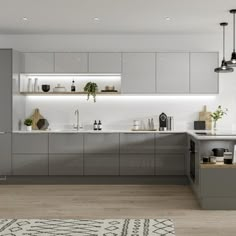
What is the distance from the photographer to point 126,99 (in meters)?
8.48

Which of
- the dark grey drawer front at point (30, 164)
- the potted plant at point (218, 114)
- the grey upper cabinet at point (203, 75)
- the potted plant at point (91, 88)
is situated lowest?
the dark grey drawer front at point (30, 164)

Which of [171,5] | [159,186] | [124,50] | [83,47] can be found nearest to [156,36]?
[124,50]

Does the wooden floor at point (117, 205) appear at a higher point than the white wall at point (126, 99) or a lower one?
lower

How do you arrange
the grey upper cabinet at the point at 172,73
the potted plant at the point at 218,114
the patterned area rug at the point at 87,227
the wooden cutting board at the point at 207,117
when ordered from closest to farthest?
the patterned area rug at the point at 87,227
the potted plant at the point at 218,114
the grey upper cabinet at the point at 172,73
the wooden cutting board at the point at 207,117

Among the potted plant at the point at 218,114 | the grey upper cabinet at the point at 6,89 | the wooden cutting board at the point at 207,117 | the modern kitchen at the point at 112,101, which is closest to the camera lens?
the modern kitchen at the point at 112,101

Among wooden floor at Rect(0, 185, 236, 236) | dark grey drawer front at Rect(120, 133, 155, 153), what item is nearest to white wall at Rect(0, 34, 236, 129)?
dark grey drawer front at Rect(120, 133, 155, 153)

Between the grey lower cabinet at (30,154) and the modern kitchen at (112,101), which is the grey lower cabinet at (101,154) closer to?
the modern kitchen at (112,101)

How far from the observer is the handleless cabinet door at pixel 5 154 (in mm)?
7863

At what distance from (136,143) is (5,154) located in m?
2.21

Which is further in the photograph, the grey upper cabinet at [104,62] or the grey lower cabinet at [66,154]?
the grey upper cabinet at [104,62]

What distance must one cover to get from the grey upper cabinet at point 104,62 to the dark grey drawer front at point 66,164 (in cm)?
154

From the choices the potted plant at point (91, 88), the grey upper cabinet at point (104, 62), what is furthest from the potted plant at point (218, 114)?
the potted plant at point (91, 88)

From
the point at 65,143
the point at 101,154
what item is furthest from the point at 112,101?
the point at 65,143

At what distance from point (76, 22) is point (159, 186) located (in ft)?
9.73
